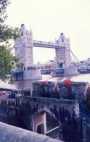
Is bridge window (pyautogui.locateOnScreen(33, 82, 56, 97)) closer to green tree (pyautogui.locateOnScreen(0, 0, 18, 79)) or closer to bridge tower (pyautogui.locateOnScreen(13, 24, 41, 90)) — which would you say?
green tree (pyautogui.locateOnScreen(0, 0, 18, 79))

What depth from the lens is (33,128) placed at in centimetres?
1451

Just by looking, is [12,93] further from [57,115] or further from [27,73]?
[27,73]

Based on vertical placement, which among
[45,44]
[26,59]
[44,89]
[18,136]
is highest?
[45,44]

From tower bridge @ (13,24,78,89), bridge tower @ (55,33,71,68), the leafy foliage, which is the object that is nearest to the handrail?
the leafy foliage

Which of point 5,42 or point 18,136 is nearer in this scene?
point 18,136

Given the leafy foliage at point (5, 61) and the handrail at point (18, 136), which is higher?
the leafy foliage at point (5, 61)

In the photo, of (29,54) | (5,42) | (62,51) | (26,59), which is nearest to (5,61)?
(5,42)

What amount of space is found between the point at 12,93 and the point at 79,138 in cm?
659

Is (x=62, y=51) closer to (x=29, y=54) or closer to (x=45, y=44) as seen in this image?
(x=45, y=44)

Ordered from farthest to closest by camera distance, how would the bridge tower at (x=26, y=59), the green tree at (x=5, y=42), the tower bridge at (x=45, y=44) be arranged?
the tower bridge at (x=45, y=44), the bridge tower at (x=26, y=59), the green tree at (x=5, y=42)

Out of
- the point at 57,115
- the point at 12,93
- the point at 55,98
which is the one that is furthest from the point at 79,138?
the point at 12,93

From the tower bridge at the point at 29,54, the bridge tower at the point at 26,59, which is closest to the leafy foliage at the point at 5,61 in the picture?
the tower bridge at the point at 29,54

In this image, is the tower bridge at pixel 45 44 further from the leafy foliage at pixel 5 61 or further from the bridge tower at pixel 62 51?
the leafy foliage at pixel 5 61

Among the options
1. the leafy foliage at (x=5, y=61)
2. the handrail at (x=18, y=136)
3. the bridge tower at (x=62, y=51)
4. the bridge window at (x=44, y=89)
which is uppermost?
the bridge tower at (x=62, y=51)
